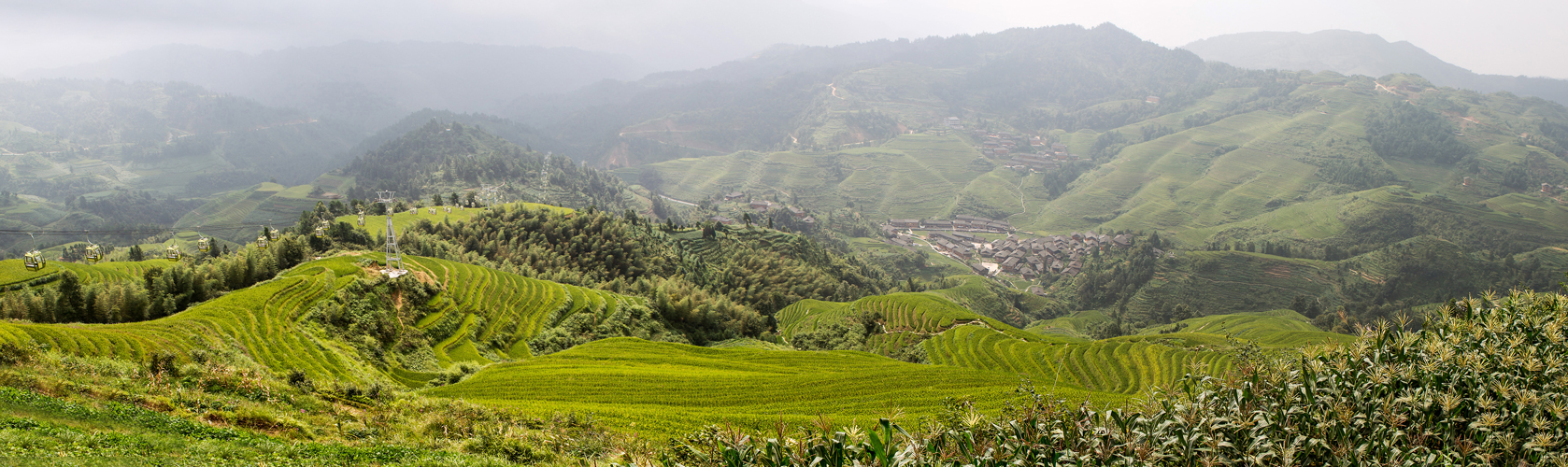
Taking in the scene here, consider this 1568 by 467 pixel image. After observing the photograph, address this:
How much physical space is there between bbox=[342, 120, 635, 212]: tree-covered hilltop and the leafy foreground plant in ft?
Answer: 462

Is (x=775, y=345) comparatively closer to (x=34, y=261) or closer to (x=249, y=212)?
(x=34, y=261)

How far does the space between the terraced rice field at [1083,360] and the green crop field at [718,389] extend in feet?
37.3

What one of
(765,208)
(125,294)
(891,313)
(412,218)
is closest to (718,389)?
(125,294)

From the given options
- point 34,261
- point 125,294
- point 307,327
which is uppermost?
point 34,261

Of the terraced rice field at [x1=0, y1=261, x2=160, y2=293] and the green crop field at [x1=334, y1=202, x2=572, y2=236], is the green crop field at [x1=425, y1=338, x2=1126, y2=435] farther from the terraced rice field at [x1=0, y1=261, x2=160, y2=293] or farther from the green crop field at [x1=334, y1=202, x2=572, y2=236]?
the green crop field at [x1=334, y1=202, x2=572, y2=236]

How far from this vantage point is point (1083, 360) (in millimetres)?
39969

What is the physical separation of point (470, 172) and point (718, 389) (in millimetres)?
148036

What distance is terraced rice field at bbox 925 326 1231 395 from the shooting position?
36594mm

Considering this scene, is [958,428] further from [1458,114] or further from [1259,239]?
[1458,114]

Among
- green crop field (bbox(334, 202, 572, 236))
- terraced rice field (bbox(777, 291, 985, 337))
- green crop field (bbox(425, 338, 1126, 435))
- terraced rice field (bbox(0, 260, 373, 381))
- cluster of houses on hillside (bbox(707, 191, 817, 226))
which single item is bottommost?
cluster of houses on hillside (bbox(707, 191, 817, 226))

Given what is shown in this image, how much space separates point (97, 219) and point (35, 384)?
19464 centimetres

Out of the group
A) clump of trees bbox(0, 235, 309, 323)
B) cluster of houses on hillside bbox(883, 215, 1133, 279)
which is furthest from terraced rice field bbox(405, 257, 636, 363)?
cluster of houses on hillside bbox(883, 215, 1133, 279)

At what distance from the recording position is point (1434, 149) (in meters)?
159

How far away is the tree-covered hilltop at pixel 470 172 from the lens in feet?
483
